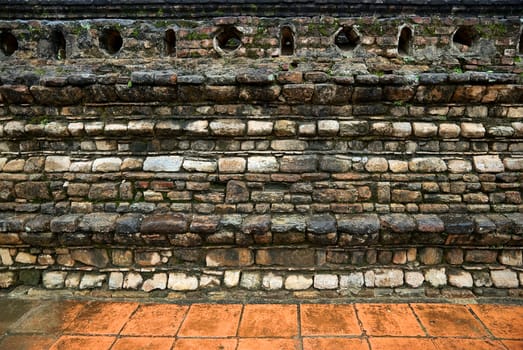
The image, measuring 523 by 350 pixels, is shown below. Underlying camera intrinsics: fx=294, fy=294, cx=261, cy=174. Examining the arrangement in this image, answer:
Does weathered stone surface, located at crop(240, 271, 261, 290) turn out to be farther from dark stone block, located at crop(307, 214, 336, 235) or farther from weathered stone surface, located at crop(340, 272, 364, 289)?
weathered stone surface, located at crop(340, 272, 364, 289)

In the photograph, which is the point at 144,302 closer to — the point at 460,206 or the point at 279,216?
Result: the point at 279,216

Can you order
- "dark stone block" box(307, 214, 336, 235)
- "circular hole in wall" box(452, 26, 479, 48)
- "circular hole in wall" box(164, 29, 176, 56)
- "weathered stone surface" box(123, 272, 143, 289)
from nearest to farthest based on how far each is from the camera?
"dark stone block" box(307, 214, 336, 235) < "weathered stone surface" box(123, 272, 143, 289) < "circular hole in wall" box(452, 26, 479, 48) < "circular hole in wall" box(164, 29, 176, 56)

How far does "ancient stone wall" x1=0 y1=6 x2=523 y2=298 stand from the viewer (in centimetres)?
298

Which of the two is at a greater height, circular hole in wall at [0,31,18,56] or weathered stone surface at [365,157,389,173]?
circular hole in wall at [0,31,18,56]

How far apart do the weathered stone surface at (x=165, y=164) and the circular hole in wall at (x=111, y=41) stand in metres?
1.53

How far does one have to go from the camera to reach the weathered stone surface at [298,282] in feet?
9.95

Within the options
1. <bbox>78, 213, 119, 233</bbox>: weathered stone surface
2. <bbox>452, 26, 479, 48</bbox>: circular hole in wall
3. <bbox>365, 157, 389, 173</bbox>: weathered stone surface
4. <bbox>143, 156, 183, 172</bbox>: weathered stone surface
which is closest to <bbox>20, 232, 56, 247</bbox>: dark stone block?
<bbox>78, 213, 119, 233</bbox>: weathered stone surface

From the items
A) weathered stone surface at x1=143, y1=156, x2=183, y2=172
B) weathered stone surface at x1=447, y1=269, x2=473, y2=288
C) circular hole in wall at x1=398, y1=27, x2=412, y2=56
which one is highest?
circular hole in wall at x1=398, y1=27, x2=412, y2=56

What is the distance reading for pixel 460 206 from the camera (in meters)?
3.09

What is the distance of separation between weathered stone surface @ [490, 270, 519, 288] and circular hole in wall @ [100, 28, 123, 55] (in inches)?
193

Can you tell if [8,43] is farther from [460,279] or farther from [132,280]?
[460,279]

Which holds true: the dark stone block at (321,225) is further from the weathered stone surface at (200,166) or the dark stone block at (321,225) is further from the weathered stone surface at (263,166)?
the weathered stone surface at (200,166)

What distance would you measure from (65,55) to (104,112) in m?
1.04

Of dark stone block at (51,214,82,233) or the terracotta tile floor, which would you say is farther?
dark stone block at (51,214,82,233)
